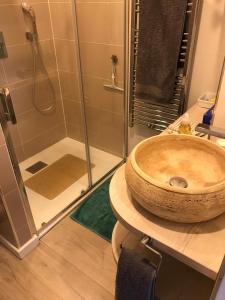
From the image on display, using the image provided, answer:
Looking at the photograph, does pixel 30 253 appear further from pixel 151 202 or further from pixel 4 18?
pixel 4 18

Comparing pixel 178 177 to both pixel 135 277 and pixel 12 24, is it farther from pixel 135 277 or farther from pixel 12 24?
pixel 12 24

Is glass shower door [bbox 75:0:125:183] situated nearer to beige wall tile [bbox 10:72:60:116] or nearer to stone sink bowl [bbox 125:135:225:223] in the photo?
beige wall tile [bbox 10:72:60:116]

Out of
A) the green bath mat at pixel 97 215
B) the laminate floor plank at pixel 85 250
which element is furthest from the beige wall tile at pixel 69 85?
the laminate floor plank at pixel 85 250

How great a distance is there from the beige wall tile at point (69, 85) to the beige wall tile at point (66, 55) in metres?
0.06

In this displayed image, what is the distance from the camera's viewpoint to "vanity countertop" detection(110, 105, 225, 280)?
588mm

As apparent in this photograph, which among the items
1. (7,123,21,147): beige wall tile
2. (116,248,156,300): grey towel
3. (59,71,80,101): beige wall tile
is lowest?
(7,123,21,147): beige wall tile

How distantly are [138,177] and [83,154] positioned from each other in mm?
1812

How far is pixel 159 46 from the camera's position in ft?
5.02

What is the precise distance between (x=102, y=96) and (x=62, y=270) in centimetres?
145

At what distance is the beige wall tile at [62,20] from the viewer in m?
1.95

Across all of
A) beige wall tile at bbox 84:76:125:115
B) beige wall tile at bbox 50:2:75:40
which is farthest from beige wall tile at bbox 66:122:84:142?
beige wall tile at bbox 50:2:75:40

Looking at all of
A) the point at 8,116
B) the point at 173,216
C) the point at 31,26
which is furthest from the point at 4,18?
the point at 173,216

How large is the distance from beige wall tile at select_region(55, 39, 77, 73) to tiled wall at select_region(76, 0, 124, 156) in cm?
20

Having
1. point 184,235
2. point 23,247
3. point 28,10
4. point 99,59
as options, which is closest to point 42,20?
point 28,10
